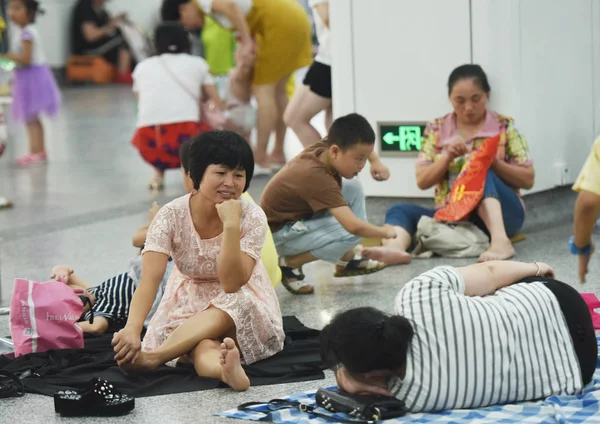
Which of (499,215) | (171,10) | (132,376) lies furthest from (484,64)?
(171,10)

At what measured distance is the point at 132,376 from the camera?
158 inches

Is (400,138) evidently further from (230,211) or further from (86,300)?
(230,211)

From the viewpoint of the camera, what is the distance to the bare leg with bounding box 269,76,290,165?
8.95 metres

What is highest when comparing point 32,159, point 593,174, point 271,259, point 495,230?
point 593,174

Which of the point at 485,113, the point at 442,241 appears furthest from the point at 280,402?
the point at 485,113

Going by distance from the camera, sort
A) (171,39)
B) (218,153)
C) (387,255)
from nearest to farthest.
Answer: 1. (218,153)
2. (387,255)
3. (171,39)

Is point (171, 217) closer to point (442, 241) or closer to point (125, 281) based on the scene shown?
point (125, 281)

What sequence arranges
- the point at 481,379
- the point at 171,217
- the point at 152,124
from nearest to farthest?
1. the point at 481,379
2. the point at 171,217
3. the point at 152,124

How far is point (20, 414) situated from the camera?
3725mm

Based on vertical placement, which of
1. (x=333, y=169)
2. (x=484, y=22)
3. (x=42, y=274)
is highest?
(x=484, y=22)

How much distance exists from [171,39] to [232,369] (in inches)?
193

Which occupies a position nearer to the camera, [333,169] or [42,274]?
[333,169]

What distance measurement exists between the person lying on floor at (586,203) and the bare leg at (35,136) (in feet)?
23.8

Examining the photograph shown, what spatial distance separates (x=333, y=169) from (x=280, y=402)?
1.76 metres
